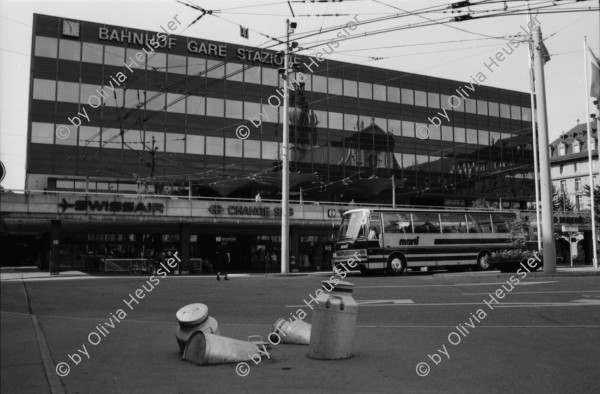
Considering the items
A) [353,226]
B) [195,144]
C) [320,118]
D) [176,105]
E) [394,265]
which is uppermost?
[320,118]

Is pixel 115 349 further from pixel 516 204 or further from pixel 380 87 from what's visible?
pixel 516 204

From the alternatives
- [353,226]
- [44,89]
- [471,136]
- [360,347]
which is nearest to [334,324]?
[360,347]

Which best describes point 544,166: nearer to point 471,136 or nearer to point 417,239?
point 417,239

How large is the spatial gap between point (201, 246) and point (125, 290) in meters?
26.4

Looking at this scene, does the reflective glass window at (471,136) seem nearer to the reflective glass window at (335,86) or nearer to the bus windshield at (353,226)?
the reflective glass window at (335,86)

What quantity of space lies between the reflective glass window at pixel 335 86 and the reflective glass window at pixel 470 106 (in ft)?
48.5

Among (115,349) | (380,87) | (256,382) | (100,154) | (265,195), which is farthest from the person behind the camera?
(380,87)

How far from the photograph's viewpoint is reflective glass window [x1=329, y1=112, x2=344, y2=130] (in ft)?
160

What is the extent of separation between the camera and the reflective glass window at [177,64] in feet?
141

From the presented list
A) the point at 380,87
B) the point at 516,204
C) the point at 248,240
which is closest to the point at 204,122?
the point at 248,240

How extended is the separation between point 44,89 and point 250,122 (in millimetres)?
15086

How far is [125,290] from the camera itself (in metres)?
18.2

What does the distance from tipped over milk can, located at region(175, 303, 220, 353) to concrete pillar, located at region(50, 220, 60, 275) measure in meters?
27.3

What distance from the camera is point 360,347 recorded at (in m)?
7.87
